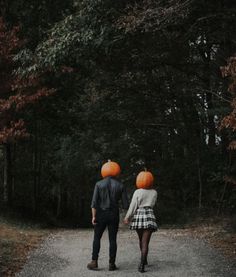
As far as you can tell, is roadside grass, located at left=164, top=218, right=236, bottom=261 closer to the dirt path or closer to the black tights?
the dirt path

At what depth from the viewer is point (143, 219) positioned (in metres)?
9.01

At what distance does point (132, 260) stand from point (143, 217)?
4.47 feet

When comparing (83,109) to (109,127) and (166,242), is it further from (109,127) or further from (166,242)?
(166,242)

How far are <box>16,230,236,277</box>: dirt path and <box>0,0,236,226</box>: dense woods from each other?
4.67 metres

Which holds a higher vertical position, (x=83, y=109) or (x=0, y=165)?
(x=83, y=109)

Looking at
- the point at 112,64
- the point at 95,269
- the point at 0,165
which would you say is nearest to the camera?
the point at 95,269

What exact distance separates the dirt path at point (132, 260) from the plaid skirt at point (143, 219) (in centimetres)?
77

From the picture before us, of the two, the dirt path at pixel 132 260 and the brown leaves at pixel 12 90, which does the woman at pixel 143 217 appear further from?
the brown leaves at pixel 12 90

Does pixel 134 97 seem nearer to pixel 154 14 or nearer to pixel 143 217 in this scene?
pixel 154 14

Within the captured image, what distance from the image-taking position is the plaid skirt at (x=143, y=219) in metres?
8.98

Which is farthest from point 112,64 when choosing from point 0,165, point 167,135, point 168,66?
point 0,165

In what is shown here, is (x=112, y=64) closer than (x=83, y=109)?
Yes

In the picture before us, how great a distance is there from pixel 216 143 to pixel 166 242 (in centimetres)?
1092

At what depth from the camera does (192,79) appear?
21750mm
